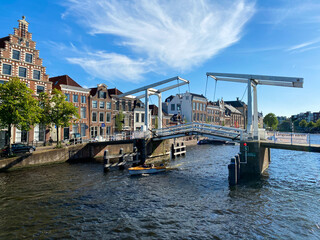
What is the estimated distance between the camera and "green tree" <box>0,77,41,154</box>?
65.8ft

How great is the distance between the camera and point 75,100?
113ft

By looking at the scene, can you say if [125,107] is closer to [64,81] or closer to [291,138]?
[64,81]

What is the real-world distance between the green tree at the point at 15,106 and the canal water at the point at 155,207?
16.0ft

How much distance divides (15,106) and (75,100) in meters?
13.9

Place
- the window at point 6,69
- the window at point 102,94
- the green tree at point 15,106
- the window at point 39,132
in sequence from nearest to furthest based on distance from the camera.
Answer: the green tree at point 15,106, the window at point 6,69, the window at point 39,132, the window at point 102,94

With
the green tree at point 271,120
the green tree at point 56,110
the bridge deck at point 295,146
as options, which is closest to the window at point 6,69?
the green tree at point 56,110

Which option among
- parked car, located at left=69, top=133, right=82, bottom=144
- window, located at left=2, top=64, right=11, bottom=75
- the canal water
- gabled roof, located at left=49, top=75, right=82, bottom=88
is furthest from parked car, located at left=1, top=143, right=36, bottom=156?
gabled roof, located at left=49, top=75, right=82, bottom=88

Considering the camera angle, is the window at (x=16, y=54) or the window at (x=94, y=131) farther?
the window at (x=94, y=131)

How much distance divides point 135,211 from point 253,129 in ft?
42.6

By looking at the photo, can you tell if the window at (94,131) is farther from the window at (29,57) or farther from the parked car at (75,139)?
the window at (29,57)

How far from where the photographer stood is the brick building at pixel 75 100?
3306cm

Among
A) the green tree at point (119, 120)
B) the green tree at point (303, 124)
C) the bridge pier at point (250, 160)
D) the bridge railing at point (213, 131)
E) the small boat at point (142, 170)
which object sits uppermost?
the green tree at point (303, 124)

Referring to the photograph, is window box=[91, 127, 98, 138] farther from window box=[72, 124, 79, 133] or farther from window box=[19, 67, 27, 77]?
window box=[19, 67, 27, 77]

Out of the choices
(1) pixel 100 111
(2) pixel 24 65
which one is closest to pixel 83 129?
(1) pixel 100 111
